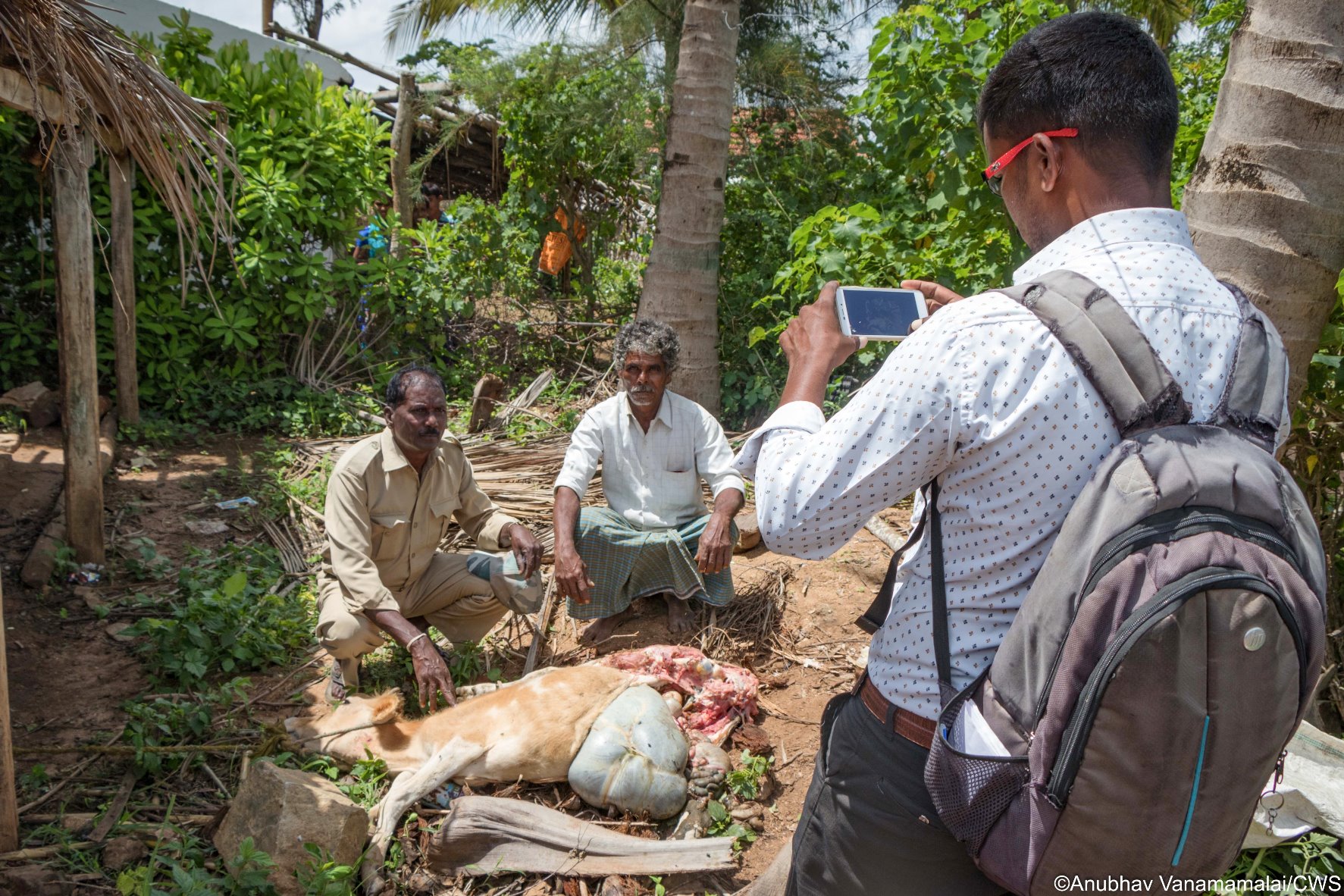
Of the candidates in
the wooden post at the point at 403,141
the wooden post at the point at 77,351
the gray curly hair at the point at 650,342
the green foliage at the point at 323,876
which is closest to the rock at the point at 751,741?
the green foliage at the point at 323,876

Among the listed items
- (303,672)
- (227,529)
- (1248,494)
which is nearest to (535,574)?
(303,672)

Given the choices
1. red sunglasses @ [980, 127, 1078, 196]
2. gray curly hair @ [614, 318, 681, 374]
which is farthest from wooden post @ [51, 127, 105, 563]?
red sunglasses @ [980, 127, 1078, 196]

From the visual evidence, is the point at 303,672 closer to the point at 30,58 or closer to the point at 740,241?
the point at 30,58

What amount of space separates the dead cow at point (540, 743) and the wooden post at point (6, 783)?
3.11ft

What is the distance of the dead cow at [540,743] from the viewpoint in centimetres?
333

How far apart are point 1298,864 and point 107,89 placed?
5.39 m

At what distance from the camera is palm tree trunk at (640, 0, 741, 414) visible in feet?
20.9

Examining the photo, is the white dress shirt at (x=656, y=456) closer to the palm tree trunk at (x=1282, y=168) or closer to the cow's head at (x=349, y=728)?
the cow's head at (x=349, y=728)

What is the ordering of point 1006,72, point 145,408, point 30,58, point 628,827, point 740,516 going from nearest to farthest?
point 1006,72 < point 628,827 < point 30,58 < point 740,516 < point 145,408

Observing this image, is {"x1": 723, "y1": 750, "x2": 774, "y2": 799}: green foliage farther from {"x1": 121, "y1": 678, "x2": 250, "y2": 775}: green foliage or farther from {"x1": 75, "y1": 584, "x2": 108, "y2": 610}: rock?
{"x1": 75, "y1": 584, "x2": 108, "y2": 610}: rock

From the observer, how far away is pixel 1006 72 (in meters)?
1.37

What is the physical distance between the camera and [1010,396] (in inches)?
49.0

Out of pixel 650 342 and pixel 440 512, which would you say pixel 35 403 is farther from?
pixel 650 342

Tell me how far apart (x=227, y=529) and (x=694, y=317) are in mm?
3469
